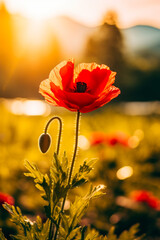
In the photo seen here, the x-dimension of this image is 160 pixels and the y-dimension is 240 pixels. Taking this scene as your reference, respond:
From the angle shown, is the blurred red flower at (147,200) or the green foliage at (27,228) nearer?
the green foliage at (27,228)

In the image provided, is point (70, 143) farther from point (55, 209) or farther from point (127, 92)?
point (127, 92)

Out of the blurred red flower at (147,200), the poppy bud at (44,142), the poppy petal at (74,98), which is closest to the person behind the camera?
the poppy petal at (74,98)

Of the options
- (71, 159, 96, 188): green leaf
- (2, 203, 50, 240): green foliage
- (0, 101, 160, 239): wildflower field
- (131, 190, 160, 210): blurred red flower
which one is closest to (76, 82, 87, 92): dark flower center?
(71, 159, 96, 188): green leaf

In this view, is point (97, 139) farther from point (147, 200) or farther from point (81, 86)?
point (81, 86)

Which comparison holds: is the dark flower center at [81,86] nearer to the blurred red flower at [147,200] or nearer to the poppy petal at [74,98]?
the poppy petal at [74,98]

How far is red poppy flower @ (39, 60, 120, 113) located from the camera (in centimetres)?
138

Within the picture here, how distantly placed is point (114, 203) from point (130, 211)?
15 centimetres

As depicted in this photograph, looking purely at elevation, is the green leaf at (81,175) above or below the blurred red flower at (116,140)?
below

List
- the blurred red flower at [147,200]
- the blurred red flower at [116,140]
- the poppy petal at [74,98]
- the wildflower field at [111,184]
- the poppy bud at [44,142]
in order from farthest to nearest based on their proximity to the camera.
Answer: the blurred red flower at [116,140], the wildflower field at [111,184], the blurred red flower at [147,200], the poppy bud at [44,142], the poppy petal at [74,98]

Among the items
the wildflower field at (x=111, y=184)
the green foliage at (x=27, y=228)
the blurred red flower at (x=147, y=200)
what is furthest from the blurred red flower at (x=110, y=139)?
the green foliage at (x=27, y=228)

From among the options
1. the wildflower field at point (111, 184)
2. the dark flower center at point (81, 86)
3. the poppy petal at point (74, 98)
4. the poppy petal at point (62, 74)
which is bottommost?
the wildflower field at point (111, 184)

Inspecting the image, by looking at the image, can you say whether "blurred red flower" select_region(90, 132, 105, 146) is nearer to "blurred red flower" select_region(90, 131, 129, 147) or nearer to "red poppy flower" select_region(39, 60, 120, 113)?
"blurred red flower" select_region(90, 131, 129, 147)

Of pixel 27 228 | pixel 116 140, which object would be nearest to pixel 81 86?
pixel 27 228

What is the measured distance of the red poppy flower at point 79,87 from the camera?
138 cm
